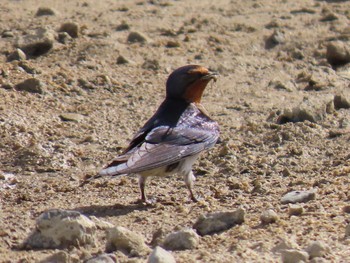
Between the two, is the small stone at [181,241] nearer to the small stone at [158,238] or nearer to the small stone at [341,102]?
the small stone at [158,238]

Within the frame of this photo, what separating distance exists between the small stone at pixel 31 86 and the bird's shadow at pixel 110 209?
2595mm

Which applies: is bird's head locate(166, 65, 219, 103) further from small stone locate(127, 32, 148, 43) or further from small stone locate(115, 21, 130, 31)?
small stone locate(115, 21, 130, 31)

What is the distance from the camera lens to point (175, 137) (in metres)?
8.22

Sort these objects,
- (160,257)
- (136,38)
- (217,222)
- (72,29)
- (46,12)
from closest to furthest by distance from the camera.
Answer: (160,257) → (217,222) → (72,29) → (136,38) → (46,12)

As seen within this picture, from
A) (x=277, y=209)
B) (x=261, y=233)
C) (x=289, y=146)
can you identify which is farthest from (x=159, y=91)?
(x=261, y=233)

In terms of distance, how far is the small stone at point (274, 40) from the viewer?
11867mm

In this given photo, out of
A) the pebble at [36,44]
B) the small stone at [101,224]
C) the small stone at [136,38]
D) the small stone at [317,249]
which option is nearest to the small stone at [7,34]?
the pebble at [36,44]

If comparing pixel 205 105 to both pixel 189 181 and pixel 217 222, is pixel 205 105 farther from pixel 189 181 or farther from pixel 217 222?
pixel 217 222

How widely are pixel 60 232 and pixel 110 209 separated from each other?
3.84 feet

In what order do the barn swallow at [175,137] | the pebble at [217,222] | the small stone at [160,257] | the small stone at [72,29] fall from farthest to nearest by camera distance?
the small stone at [72,29] → the barn swallow at [175,137] → the pebble at [217,222] → the small stone at [160,257]

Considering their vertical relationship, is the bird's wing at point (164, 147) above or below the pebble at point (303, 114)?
above

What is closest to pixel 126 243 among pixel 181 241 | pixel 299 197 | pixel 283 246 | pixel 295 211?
pixel 181 241

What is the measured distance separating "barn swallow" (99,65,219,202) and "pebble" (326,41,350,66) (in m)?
2.86

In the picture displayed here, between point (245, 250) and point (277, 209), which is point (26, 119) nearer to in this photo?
point (277, 209)
